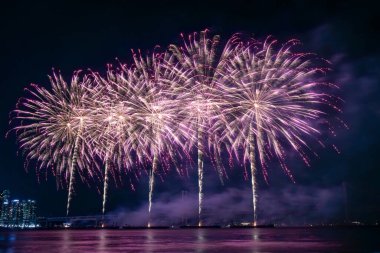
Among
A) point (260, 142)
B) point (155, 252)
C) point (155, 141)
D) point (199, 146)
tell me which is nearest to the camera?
point (155, 252)

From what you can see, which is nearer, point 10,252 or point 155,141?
point 10,252

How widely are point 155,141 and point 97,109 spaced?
341 inches

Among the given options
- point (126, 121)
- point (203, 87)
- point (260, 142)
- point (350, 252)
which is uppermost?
point (203, 87)

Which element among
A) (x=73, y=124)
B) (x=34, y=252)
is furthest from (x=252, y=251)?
(x=73, y=124)

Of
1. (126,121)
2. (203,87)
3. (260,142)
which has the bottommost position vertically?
(260,142)

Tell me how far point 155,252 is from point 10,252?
11553mm

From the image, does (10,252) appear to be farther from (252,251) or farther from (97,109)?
(97,109)

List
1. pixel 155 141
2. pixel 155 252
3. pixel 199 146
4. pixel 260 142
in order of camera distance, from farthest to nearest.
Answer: pixel 199 146 → pixel 155 141 → pixel 260 142 → pixel 155 252

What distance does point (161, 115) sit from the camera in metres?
55.8

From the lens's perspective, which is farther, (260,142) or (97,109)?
(97,109)

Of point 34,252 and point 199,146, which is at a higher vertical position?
point 199,146

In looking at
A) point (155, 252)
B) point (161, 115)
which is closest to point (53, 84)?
point (161, 115)

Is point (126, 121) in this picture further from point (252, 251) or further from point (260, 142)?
point (252, 251)

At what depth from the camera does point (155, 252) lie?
33125 mm
